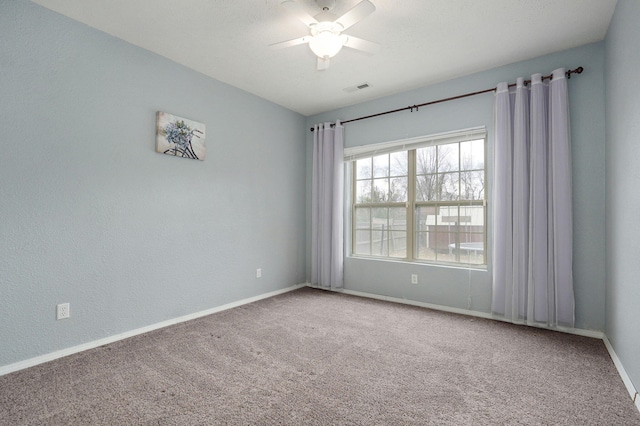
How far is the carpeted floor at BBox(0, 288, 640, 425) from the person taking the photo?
Result: 177 cm

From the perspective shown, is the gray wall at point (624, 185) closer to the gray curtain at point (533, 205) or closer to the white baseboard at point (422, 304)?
the gray curtain at point (533, 205)

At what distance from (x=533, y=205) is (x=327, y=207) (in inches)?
98.1

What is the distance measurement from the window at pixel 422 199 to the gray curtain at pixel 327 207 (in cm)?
24

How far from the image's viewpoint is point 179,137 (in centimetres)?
333

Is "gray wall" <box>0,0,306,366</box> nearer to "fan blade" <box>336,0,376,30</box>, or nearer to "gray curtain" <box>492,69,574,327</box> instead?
"fan blade" <box>336,0,376,30</box>

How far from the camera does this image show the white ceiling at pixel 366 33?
7.97ft

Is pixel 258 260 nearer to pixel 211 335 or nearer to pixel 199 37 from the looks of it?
pixel 211 335

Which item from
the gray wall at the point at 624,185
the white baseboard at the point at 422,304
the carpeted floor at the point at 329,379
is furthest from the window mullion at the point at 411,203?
the gray wall at the point at 624,185

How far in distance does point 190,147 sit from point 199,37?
109 centimetres

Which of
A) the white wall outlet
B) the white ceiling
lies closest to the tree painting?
the white ceiling

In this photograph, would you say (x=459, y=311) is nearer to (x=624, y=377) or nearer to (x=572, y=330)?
(x=572, y=330)

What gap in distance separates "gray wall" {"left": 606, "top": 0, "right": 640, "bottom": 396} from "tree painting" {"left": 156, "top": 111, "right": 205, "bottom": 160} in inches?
142

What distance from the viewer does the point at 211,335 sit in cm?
293

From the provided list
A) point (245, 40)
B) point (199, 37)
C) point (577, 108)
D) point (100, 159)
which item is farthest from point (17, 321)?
point (577, 108)
